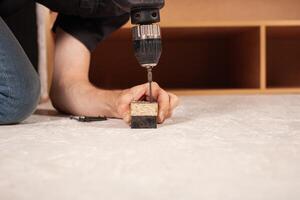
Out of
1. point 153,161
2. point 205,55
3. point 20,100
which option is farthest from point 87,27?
point 205,55

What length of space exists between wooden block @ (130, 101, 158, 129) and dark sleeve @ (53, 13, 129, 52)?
1.08 ft

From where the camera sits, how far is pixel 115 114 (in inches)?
32.4

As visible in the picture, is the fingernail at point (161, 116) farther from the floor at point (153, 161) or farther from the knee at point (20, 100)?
the knee at point (20, 100)

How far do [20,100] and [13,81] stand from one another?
0.12 ft

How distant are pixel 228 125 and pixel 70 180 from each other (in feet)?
1.29

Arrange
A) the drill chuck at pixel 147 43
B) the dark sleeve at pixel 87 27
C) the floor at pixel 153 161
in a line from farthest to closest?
1. the dark sleeve at pixel 87 27
2. the drill chuck at pixel 147 43
3. the floor at pixel 153 161

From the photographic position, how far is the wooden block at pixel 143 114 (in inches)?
27.6

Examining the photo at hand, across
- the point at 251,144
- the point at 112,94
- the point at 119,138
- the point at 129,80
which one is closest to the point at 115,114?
the point at 112,94

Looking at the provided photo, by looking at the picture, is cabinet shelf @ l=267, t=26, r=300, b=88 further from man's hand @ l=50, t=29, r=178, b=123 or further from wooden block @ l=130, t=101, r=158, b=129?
wooden block @ l=130, t=101, r=158, b=129

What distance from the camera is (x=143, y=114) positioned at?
0.72 meters

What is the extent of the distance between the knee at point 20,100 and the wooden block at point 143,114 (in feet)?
0.65

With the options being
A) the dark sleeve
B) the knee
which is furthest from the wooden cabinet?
the knee

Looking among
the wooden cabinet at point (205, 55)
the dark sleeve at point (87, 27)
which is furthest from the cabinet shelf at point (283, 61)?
the dark sleeve at point (87, 27)

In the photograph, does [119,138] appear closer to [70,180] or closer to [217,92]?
[70,180]
